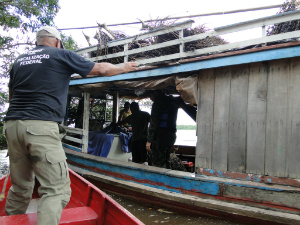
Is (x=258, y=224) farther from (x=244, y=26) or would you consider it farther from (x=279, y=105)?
(x=244, y=26)

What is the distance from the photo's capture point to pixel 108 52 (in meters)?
5.54

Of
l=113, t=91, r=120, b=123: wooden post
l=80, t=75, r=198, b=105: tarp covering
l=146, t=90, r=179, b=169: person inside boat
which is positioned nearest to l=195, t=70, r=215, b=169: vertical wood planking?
l=80, t=75, r=198, b=105: tarp covering

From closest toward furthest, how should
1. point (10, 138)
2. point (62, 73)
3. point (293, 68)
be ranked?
1. point (10, 138)
2. point (62, 73)
3. point (293, 68)

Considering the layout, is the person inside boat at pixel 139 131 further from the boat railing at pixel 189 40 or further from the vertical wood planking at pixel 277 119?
the vertical wood planking at pixel 277 119

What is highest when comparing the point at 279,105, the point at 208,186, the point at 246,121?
the point at 279,105

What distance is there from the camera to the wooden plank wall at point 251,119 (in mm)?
3139

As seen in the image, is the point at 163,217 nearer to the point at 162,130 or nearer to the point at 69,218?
the point at 162,130

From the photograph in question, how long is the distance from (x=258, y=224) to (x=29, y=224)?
2781mm

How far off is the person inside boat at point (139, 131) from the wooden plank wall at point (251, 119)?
2186 mm

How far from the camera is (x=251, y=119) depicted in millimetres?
3426

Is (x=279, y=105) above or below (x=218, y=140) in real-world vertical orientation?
above

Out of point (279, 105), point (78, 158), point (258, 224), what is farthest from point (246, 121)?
point (78, 158)

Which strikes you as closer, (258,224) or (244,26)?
(258,224)

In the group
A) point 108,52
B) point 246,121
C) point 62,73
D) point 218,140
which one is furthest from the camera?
point 108,52
